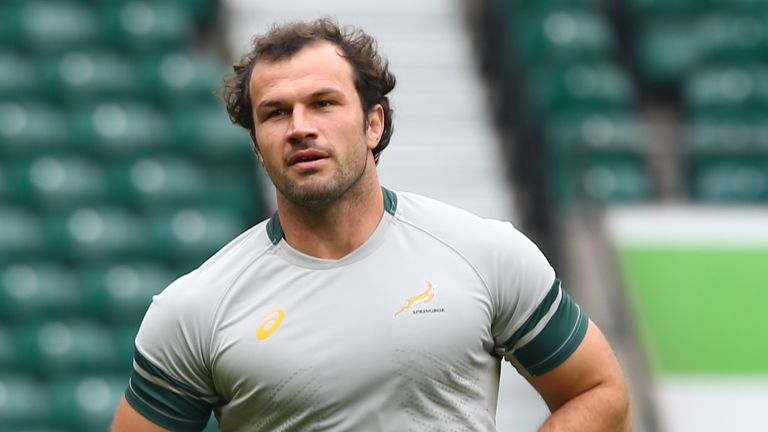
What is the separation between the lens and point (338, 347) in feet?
7.79

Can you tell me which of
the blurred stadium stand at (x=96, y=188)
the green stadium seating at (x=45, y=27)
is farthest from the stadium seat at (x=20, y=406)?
the green stadium seating at (x=45, y=27)

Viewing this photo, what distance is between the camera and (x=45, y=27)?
818cm

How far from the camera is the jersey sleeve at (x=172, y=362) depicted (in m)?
2.41

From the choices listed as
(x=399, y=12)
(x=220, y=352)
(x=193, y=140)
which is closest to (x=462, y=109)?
(x=399, y=12)

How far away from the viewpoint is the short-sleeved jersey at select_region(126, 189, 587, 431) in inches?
93.4

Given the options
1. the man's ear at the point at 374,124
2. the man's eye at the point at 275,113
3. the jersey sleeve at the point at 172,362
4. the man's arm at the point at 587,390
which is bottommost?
the man's arm at the point at 587,390

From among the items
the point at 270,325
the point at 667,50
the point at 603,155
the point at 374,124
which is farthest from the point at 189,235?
the point at 270,325

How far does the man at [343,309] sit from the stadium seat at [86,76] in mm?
5601

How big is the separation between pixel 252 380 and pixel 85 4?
6.42m

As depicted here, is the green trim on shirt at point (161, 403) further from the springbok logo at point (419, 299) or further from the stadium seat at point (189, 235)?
the stadium seat at point (189, 235)

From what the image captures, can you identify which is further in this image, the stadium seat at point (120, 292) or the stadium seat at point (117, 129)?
the stadium seat at point (117, 129)

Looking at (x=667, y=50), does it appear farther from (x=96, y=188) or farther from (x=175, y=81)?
(x=96, y=188)

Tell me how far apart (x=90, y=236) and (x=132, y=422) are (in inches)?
196

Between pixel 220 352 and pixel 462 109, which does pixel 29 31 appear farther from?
pixel 220 352
